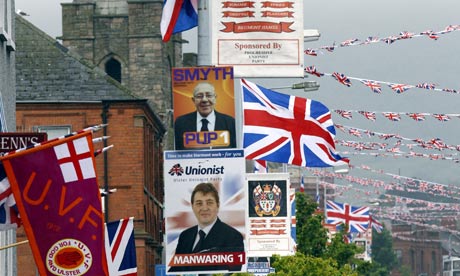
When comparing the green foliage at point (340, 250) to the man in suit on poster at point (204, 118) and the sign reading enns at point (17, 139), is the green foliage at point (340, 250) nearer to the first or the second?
the man in suit on poster at point (204, 118)

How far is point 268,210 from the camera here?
5244 cm

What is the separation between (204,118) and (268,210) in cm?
2221

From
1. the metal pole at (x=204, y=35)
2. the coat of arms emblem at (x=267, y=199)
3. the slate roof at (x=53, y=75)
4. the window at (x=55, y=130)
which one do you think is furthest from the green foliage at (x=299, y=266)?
the metal pole at (x=204, y=35)

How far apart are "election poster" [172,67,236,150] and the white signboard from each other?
1.08ft

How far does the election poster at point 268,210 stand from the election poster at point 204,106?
2146 cm

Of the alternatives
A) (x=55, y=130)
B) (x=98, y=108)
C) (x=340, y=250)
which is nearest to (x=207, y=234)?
(x=55, y=130)

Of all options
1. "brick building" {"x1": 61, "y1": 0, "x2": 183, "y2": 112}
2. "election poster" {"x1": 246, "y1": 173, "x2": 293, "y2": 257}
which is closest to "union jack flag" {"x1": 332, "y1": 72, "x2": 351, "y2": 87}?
"election poster" {"x1": 246, "y1": 173, "x2": 293, "y2": 257}

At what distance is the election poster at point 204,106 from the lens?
30328 mm

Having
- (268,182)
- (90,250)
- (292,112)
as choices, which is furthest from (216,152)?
(268,182)

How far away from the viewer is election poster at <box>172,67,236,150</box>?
30328 mm

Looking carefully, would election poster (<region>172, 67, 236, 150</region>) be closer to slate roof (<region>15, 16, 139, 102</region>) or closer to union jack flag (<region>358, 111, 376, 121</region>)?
union jack flag (<region>358, 111, 376, 121</region>)

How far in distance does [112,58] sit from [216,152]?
2601 inches

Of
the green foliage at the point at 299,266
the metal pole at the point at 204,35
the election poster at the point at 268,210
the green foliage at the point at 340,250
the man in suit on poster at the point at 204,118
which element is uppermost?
the metal pole at the point at 204,35

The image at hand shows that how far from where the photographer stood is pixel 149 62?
310ft
